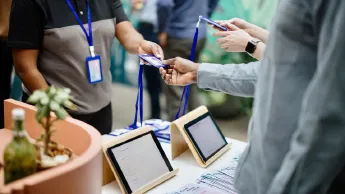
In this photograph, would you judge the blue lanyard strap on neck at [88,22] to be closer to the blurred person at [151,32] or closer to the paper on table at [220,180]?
the paper on table at [220,180]

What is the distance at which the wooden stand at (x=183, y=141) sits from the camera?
1771mm

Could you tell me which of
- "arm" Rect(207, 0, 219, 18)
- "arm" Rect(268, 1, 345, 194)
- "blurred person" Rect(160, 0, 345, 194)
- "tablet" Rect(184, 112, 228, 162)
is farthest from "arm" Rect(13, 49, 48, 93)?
"arm" Rect(207, 0, 219, 18)

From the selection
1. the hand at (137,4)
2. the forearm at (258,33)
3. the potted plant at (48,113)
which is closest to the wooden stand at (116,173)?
the potted plant at (48,113)

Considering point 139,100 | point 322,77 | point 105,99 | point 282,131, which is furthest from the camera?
point 105,99

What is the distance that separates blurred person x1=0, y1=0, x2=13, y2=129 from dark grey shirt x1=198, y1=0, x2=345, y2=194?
1.86m

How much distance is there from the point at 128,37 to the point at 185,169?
859 millimetres

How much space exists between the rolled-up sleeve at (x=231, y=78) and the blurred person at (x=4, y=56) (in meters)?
1.28

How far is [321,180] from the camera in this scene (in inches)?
35.7

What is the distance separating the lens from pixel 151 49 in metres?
2.12

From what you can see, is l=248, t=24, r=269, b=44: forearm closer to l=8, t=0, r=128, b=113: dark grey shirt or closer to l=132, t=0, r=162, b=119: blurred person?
l=8, t=0, r=128, b=113: dark grey shirt

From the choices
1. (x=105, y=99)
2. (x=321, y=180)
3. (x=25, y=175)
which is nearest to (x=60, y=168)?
(x=25, y=175)

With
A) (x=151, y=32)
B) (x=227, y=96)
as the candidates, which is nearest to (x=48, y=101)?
(x=151, y=32)

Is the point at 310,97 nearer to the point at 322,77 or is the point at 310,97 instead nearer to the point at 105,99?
the point at 322,77

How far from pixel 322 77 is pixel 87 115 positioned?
1.47 metres
